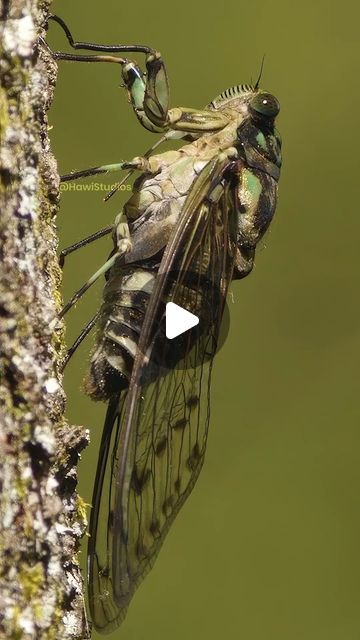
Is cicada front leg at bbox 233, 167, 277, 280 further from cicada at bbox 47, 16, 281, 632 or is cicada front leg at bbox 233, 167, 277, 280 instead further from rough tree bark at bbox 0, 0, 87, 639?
rough tree bark at bbox 0, 0, 87, 639

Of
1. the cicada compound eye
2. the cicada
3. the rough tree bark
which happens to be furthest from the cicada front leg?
the rough tree bark

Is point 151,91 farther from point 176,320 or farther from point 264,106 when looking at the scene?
point 176,320

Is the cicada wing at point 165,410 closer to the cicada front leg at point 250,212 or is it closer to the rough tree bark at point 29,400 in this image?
the cicada front leg at point 250,212

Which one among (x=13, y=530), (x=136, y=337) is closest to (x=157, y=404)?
(x=136, y=337)

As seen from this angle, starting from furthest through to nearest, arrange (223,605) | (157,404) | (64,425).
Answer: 1. (223,605)
2. (157,404)
3. (64,425)

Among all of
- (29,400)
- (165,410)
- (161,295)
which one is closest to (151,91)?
(161,295)

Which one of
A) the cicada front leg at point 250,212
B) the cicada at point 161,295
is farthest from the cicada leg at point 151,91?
the cicada front leg at point 250,212

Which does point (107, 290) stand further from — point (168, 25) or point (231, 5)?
point (231, 5)
